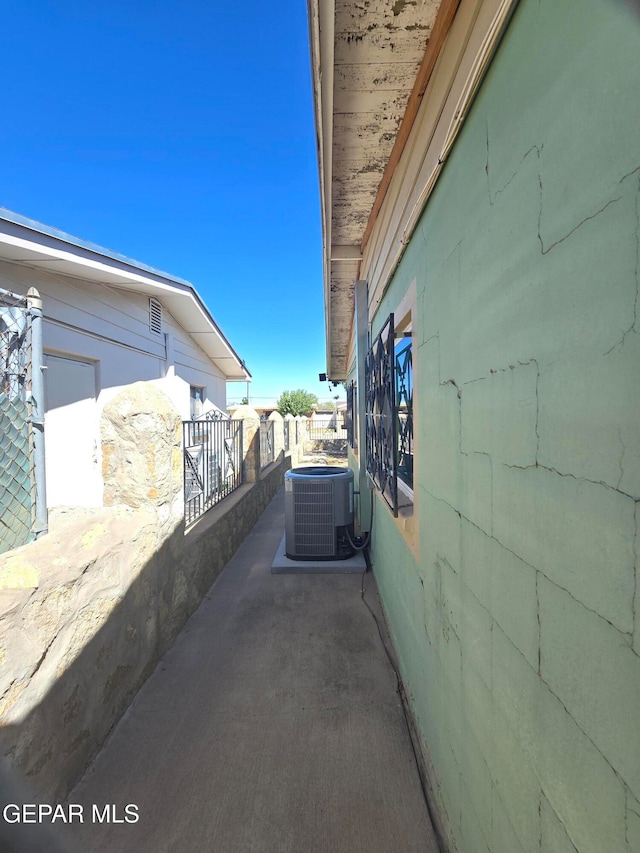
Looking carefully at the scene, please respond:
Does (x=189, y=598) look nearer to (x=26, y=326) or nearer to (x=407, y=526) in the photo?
(x=407, y=526)

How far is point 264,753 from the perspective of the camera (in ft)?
6.67

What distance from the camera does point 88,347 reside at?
4695mm

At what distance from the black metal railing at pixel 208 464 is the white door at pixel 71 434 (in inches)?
44.5

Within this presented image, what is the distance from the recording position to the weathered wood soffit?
143 centimetres

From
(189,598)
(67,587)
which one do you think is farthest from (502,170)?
(189,598)

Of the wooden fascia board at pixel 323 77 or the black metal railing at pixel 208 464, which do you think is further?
the black metal railing at pixel 208 464

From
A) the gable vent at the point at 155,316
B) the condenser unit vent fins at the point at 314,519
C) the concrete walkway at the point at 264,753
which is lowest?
the concrete walkway at the point at 264,753

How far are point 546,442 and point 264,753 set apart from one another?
223 cm

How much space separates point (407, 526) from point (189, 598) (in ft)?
7.19

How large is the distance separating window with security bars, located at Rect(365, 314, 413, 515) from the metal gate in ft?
6.61

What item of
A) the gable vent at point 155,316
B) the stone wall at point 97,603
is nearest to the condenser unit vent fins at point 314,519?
the stone wall at point 97,603

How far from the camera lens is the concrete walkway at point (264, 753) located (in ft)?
5.43

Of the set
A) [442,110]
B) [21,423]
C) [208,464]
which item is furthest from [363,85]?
[208,464]

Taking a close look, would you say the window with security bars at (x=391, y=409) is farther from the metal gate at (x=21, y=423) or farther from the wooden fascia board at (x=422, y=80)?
the metal gate at (x=21, y=423)
